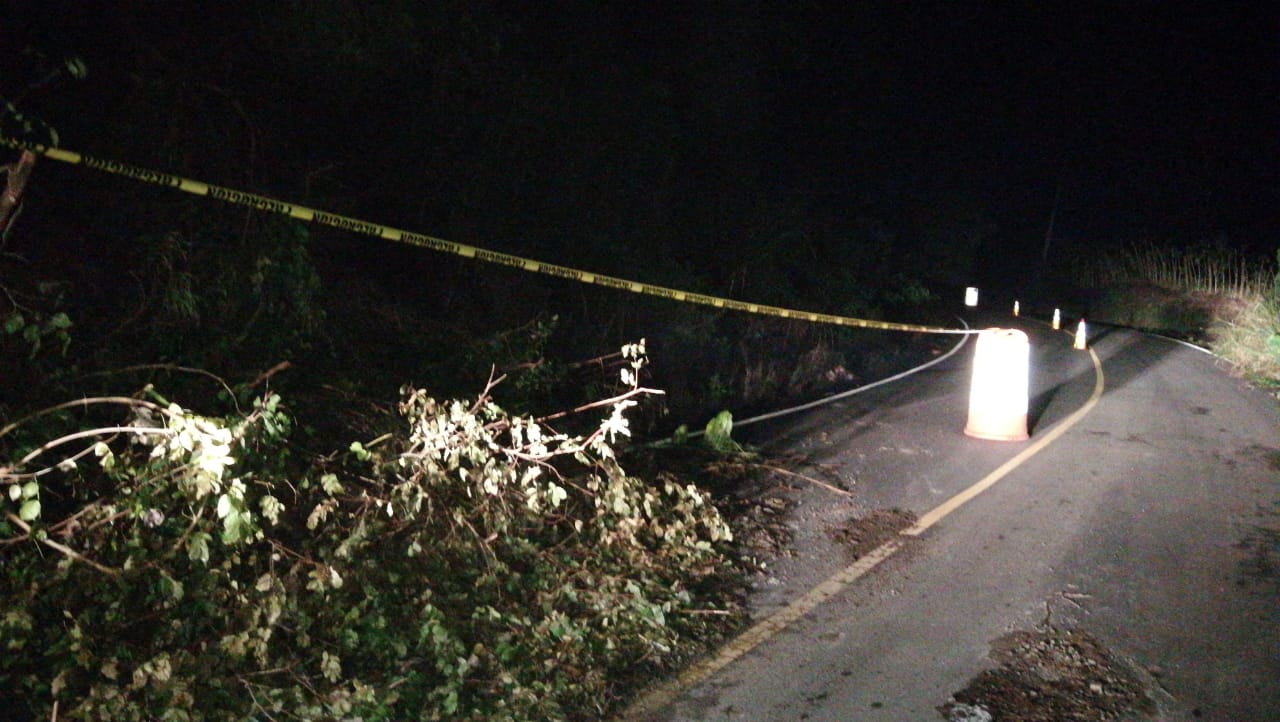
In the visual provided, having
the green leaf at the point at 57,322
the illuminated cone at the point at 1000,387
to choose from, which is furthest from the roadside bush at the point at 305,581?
the illuminated cone at the point at 1000,387

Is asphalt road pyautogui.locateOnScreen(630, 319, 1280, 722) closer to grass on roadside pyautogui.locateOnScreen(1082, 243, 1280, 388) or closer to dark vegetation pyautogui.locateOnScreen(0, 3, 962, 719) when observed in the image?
dark vegetation pyautogui.locateOnScreen(0, 3, 962, 719)

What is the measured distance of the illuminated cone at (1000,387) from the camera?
1015 cm

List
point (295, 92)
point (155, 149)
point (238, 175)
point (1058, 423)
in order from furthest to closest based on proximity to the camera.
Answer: point (1058, 423) < point (295, 92) < point (238, 175) < point (155, 149)

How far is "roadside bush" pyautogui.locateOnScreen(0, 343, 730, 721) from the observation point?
4.25 meters

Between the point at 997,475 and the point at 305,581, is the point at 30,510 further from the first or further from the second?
the point at 997,475

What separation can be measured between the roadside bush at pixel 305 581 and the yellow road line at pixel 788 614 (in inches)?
7.6

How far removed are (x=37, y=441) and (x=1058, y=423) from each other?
10.4 meters

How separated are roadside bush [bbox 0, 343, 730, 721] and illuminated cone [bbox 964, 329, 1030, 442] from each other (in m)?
5.17

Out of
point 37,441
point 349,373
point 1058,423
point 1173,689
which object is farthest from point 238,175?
point 1058,423

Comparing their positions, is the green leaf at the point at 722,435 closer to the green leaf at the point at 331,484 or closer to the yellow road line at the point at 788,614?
the yellow road line at the point at 788,614

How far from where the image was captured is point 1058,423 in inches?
453

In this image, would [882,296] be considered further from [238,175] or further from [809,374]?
[238,175]

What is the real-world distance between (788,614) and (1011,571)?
5.74 feet

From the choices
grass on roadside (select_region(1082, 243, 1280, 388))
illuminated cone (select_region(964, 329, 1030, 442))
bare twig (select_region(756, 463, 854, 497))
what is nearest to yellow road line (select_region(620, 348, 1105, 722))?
bare twig (select_region(756, 463, 854, 497))
